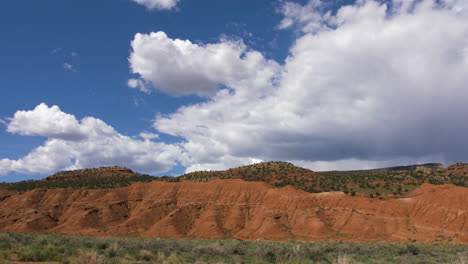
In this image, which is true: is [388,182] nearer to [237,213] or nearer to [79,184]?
[237,213]

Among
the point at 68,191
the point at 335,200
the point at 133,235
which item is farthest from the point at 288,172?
the point at 68,191

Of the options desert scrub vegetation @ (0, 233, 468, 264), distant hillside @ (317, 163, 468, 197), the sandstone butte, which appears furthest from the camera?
distant hillside @ (317, 163, 468, 197)

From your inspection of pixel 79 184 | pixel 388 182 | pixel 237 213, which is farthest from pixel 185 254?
pixel 79 184

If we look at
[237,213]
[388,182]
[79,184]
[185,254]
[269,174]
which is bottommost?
[185,254]

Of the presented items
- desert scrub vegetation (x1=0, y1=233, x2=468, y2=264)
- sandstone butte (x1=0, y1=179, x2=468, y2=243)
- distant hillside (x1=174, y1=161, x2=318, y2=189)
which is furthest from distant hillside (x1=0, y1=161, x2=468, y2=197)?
desert scrub vegetation (x1=0, y1=233, x2=468, y2=264)

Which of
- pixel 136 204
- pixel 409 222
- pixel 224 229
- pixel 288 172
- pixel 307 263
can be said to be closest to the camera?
pixel 307 263

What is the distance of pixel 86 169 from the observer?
413 feet

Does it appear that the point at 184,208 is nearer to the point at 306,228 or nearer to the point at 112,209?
the point at 112,209

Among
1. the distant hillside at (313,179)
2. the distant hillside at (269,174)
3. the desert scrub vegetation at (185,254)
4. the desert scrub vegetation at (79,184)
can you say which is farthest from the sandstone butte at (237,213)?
the desert scrub vegetation at (185,254)

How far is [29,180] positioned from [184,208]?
209 feet

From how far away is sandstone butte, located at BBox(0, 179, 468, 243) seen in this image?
52.6m

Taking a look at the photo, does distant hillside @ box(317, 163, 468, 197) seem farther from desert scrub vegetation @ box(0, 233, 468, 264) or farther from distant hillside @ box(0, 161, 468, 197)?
desert scrub vegetation @ box(0, 233, 468, 264)

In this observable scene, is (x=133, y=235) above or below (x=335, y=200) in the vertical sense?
below

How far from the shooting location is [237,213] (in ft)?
214
